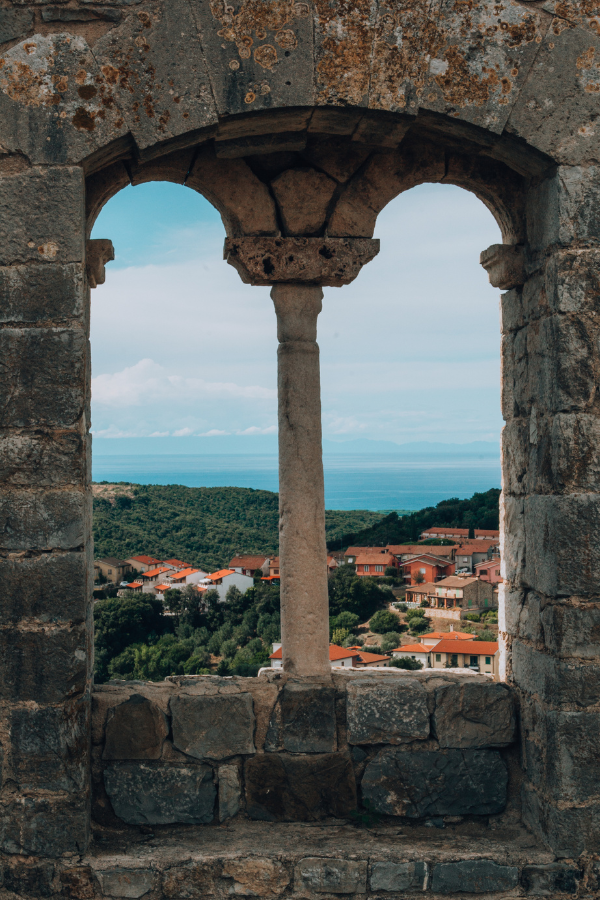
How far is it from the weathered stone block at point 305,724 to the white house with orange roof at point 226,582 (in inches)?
42.9

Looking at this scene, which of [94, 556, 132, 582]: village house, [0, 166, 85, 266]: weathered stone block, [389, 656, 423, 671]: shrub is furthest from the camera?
[94, 556, 132, 582]: village house

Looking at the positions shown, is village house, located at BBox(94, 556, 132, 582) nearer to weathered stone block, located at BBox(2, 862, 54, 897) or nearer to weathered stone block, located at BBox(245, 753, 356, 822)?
weathered stone block, located at BBox(245, 753, 356, 822)

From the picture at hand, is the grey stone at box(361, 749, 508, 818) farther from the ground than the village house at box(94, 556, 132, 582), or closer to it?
closer to it

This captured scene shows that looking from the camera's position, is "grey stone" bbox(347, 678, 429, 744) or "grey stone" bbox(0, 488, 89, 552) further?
"grey stone" bbox(347, 678, 429, 744)

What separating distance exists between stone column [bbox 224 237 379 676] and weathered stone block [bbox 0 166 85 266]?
2.86 feet

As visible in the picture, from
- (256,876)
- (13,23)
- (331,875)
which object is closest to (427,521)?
(331,875)

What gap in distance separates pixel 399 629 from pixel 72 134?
10.5ft

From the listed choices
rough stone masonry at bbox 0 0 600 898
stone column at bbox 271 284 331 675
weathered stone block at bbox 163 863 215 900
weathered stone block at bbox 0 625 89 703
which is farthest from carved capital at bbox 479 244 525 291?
weathered stone block at bbox 163 863 215 900

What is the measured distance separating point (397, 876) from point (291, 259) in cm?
307

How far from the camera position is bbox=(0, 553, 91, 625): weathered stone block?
3473mm

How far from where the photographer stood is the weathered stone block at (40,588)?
11.4ft

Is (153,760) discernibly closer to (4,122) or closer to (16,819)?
(16,819)

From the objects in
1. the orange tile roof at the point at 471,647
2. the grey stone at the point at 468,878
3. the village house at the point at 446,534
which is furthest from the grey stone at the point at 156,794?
the village house at the point at 446,534

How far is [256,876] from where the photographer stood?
3.61 m
